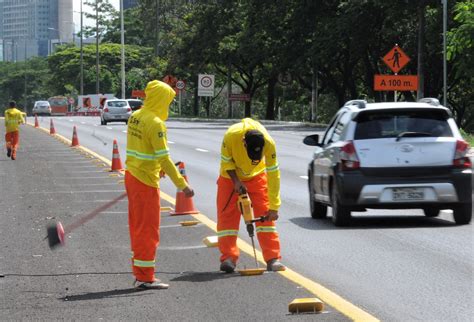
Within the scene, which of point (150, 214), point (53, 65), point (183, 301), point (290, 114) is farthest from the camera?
point (53, 65)

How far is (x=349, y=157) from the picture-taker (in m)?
14.5

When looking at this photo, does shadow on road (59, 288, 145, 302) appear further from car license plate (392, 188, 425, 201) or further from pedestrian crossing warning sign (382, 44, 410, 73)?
pedestrian crossing warning sign (382, 44, 410, 73)

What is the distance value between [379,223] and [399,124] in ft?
4.29

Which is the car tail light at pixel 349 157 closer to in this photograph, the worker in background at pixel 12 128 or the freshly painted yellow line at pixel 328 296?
the freshly painted yellow line at pixel 328 296

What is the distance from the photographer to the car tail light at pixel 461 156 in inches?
570

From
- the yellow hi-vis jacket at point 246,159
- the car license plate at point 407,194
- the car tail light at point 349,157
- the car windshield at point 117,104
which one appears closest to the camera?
the yellow hi-vis jacket at point 246,159

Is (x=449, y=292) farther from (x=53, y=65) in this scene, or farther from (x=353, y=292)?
(x=53, y=65)

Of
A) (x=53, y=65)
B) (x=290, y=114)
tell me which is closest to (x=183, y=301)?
(x=290, y=114)

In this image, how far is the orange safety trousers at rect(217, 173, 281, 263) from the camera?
34.4ft

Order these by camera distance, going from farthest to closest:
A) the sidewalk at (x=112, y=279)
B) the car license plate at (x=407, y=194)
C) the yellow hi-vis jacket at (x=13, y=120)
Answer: the yellow hi-vis jacket at (x=13, y=120), the car license plate at (x=407, y=194), the sidewalk at (x=112, y=279)

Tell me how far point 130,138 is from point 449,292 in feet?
9.73

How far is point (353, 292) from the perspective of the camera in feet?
31.0

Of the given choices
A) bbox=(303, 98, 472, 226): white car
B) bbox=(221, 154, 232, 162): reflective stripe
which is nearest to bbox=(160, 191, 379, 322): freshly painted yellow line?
bbox=(221, 154, 232, 162): reflective stripe

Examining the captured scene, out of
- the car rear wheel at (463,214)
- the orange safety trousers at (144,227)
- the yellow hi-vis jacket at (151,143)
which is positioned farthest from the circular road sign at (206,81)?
the orange safety trousers at (144,227)
